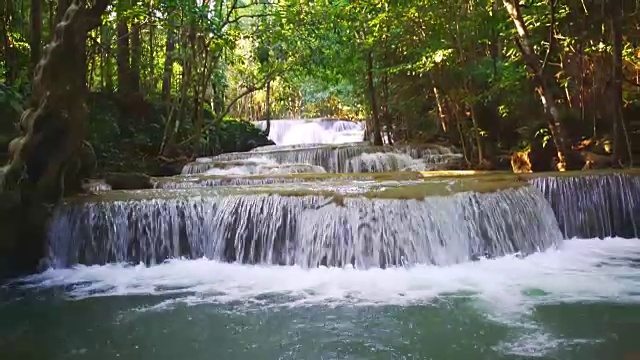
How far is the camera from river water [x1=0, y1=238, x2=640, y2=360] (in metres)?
4.63

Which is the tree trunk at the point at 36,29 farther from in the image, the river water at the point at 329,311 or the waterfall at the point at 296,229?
the river water at the point at 329,311

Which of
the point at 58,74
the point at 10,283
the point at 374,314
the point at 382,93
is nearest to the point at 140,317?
the point at 374,314

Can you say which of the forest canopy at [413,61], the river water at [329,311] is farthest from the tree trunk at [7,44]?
the river water at [329,311]

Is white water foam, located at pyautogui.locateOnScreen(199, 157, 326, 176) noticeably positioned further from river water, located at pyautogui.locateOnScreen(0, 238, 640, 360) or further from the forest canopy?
river water, located at pyautogui.locateOnScreen(0, 238, 640, 360)

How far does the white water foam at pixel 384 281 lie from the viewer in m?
6.06

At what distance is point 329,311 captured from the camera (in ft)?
18.5

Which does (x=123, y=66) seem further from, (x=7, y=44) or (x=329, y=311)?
(x=329, y=311)

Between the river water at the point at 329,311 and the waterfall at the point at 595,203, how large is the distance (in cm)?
137

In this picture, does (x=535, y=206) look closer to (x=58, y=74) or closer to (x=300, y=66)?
(x=58, y=74)

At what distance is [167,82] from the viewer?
15719mm

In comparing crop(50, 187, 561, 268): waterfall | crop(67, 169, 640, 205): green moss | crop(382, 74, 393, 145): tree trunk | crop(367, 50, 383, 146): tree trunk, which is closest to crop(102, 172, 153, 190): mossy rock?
crop(67, 169, 640, 205): green moss

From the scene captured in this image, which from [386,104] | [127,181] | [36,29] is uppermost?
[36,29]

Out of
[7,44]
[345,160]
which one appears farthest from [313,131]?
[7,44]

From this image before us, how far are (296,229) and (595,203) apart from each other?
489 cm
